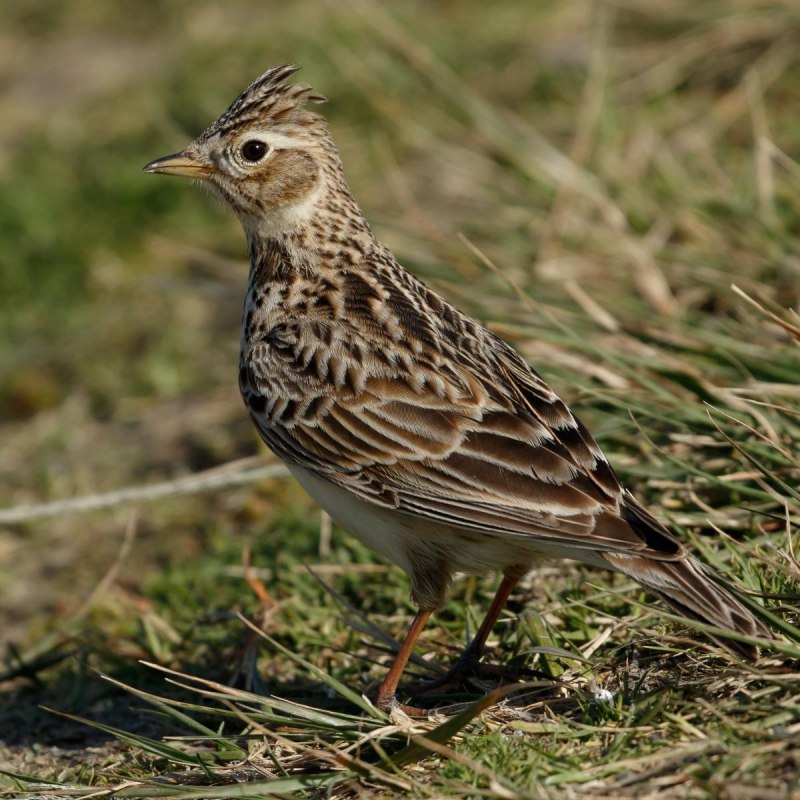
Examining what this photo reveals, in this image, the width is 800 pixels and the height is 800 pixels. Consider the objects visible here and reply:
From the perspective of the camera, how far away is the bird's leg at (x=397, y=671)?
4719 mm

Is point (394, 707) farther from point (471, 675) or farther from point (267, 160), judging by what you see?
point (267, 160)

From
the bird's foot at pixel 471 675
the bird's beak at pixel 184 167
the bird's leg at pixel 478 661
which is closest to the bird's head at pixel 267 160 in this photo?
the bird's beak at pixel 184 167

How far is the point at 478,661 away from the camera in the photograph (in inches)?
196

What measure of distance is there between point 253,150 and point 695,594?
2.76 m

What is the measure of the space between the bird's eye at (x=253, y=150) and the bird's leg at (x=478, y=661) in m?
2.08

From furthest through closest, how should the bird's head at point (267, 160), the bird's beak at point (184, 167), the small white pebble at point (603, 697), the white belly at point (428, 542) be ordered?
the bird's beak at point (184, 167) < the bird's head at point (267, 160) < the white belly at point (428, 542) < the small white pebble at point (603, 697)

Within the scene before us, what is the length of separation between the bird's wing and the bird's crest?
1003 mm

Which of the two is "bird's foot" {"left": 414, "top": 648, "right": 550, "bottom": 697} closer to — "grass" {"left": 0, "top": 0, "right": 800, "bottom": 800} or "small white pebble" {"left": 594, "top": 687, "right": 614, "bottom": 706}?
"grass" {"left": 0, "top": 0, "right": 800, "bottom": 800}

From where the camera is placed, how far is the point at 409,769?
4262mm

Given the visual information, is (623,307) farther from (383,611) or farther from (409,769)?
(409,769)

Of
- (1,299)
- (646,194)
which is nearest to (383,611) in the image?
(646,194)

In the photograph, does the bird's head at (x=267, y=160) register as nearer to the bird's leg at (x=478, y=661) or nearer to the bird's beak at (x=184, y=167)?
the bird's beak at (x=184, y=167)

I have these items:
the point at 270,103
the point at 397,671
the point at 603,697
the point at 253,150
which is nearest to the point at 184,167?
the point at 253,150

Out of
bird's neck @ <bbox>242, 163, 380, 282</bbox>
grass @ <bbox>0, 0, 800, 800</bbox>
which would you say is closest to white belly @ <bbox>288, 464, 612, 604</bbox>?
grass @ <bbox>0, 0, 800, 800</bbox>
